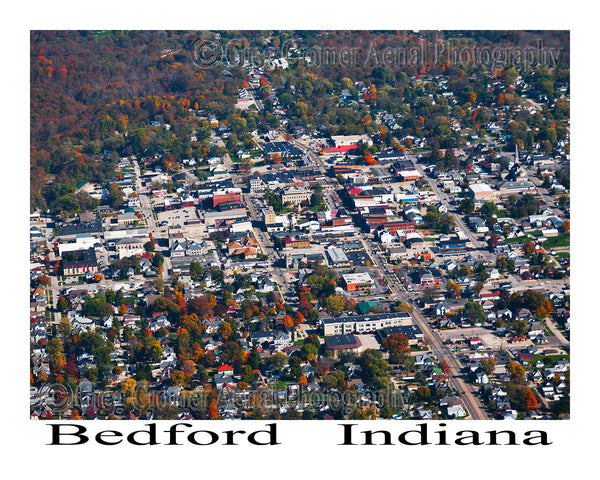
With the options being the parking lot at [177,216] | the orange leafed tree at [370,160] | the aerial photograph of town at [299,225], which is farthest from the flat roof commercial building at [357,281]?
the orange leafed tree at [370,160]

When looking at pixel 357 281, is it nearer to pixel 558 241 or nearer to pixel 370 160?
pixel 558 241

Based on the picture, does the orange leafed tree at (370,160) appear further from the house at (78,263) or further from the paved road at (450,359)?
the house at (78,263)

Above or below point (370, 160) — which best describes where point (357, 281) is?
below

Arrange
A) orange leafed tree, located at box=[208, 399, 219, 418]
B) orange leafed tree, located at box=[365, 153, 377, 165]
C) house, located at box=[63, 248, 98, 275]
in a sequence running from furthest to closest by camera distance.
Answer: orange leafed tree, located at box=[365, 153, 377, 165] → house, located at box=[63, 248, 98, 275] → orange leafed tree, located at box=[208, 399, 219, 418]

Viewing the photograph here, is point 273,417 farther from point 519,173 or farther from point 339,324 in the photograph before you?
point 519,173

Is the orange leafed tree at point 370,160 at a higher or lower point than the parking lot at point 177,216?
higher

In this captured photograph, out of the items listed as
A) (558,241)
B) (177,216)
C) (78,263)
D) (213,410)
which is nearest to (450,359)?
(213,410)

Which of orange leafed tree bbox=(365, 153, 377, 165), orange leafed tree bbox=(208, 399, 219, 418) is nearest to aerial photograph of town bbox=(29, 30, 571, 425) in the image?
orange leafed tree bbox=(208, 399, 219, 418)

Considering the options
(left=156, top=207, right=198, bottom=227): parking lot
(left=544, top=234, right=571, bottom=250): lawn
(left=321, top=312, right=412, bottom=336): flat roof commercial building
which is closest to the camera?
(left=321, top=312, right=412, bottom=336): flat roof commercial building

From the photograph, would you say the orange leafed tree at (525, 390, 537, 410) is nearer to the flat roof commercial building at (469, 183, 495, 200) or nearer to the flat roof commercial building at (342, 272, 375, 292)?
the flat roof commercial building at (342, 272, 375, 292)
